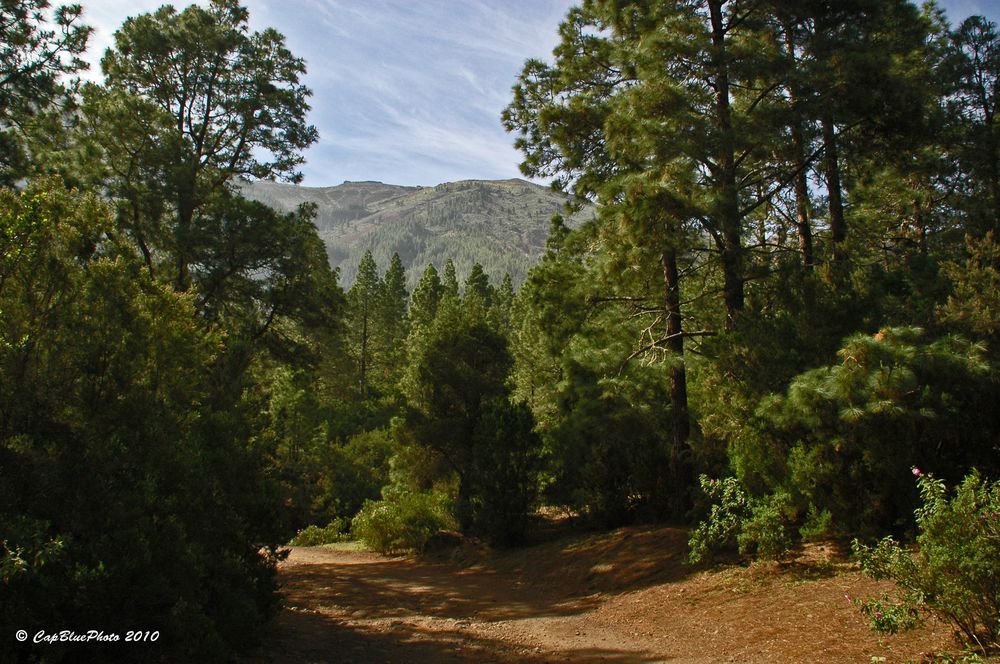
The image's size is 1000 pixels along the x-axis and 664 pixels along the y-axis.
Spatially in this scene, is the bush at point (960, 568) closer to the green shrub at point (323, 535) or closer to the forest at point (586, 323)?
the forest at point (586, 323)

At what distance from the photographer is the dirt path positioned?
232 inches

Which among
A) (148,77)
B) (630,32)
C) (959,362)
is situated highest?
(148,77)

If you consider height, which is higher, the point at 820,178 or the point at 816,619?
the point at 820,178

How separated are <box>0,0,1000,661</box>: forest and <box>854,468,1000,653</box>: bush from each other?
0.08 feet

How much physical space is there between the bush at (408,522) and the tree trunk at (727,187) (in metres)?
9.58

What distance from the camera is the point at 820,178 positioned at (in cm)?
1058

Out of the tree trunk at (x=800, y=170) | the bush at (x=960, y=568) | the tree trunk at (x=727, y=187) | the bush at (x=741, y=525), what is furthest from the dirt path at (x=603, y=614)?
the tree trunk at (x=800, y=170)

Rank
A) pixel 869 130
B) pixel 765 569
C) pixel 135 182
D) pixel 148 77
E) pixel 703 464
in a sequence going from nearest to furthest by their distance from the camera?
pixel 765 569, pixel 869 130, pixel 703 464, pixel 135 182, pixel 148 77

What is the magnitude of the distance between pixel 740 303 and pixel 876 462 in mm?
3819

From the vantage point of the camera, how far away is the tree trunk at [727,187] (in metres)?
9.16

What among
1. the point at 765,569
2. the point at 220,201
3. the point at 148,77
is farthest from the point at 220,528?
the point at 148,77

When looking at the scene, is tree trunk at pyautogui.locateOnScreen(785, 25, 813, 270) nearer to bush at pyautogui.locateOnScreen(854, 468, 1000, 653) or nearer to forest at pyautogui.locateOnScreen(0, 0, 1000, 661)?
forest at pyautogui.locateOnScreen(0, 0, 1000, 661)

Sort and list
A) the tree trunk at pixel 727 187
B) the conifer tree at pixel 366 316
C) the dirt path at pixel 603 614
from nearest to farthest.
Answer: the dirt path at pixel 603 614 → the tree trunk at pixel 727 187 → the conifer tree at pixel 366 316

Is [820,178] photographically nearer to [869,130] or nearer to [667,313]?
[869,130]
